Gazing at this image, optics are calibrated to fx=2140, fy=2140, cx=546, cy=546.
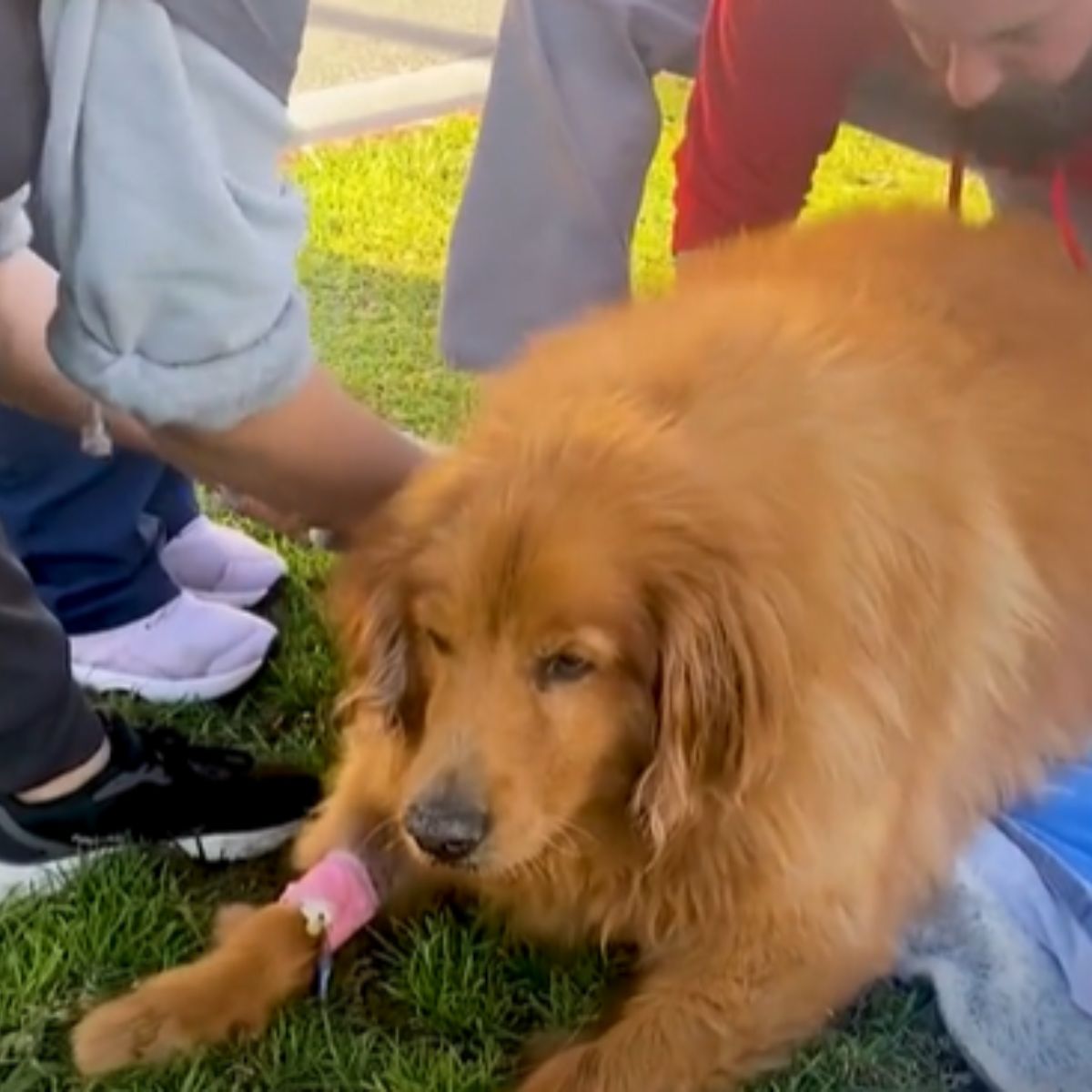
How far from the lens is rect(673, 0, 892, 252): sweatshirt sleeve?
280cm

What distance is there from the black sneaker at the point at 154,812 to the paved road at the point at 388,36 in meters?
3.22

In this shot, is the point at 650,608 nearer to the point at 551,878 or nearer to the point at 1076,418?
the point at 551,878

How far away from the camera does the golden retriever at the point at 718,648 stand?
1.89m

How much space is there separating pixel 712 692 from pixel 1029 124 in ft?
3.99

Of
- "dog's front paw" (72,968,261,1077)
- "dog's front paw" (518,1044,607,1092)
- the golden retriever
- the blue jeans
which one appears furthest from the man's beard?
"dog's front paw" (72,968,261,1077)

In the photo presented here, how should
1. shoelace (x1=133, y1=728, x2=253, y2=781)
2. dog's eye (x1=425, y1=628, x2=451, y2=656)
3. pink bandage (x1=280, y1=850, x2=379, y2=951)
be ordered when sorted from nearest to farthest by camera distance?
dog's eye (x1=425, y1=628, x2=451, y2=656) < pink bandage (x1=280, y1=850, x2=379, y2=951) < shoelace (x1=133, y1=728, x2=253, y2=781)

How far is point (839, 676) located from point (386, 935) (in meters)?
0.59

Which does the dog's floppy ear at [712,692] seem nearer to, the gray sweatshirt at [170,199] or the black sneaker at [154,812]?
the gray sweatshirt at [170,199]

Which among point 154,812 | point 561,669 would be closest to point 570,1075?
point 561,669

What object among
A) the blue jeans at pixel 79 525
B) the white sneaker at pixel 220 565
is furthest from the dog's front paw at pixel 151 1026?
the white sneaker at pixel 220 565

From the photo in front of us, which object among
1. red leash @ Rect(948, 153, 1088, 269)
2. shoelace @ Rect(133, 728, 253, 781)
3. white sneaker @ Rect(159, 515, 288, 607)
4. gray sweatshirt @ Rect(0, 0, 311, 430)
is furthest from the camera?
white sneaker @ Rect(159, 515, 288, 607)

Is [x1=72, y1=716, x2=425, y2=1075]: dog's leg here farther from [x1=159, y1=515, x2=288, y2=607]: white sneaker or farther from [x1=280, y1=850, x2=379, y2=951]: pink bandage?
[x1=159, y1=515, x2=288, y2=607]: white sneaker

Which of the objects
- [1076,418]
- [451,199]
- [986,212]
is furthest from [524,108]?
[451,199]

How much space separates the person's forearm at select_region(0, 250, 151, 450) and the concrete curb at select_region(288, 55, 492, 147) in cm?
254
